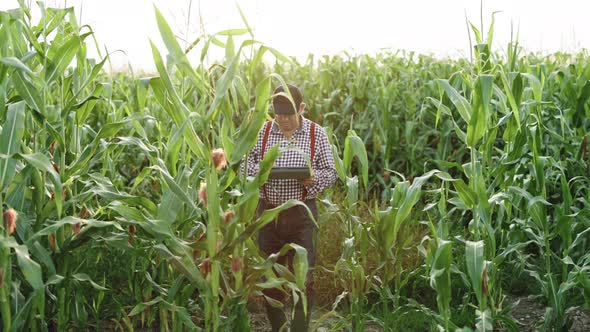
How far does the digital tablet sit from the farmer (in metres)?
0.09

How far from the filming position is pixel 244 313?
3922 mm

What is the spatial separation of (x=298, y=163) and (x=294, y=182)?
11 cm

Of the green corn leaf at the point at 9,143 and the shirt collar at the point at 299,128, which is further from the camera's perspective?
the shirt collar at the point at 299,128

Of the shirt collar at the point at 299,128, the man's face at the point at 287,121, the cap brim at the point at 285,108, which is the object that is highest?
the cap brim at the point at 285,108

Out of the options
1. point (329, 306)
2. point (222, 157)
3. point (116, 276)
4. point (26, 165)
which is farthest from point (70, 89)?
point (329, 306)

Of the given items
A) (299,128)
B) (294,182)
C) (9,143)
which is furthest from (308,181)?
(9,143)

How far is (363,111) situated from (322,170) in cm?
352

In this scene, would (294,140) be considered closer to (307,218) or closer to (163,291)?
(307,218)

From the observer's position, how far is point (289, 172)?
4.30 m

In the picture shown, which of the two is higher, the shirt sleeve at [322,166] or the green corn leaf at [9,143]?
the green corn leaf at [9,143]

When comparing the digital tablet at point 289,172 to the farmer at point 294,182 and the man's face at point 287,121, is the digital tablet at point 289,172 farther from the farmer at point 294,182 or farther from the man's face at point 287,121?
the man's face at point 287,121

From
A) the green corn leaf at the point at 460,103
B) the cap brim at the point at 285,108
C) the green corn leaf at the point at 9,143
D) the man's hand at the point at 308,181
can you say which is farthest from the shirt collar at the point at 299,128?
the green corn leaf at the point at 9,143

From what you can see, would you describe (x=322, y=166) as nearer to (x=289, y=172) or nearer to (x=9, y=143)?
(x=289, y=172)

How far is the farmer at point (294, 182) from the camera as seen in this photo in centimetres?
443
